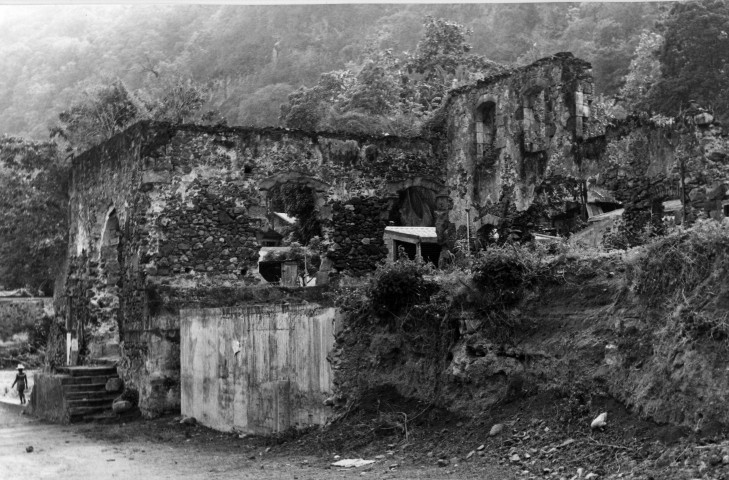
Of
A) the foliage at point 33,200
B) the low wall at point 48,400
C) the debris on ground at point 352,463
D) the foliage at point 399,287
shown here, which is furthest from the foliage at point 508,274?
the foliage at point 33,200

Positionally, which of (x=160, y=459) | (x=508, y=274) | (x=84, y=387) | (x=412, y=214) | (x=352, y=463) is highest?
(x=412, y=214)

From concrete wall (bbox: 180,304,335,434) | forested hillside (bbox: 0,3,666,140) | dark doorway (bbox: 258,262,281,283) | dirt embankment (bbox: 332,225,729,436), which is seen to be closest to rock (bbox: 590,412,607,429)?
dirt embankment (bbox: 332,225,729,436)

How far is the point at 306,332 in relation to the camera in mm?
11867

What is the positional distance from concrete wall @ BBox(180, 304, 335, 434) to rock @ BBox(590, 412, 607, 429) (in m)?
3.96

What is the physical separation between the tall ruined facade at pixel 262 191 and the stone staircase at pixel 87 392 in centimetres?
54

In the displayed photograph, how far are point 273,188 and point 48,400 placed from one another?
6.39 meters

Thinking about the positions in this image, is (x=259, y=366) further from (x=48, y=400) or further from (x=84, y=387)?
(x=48, y=400)

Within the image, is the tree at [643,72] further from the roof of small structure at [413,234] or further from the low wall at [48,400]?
the low wall at [48,400]

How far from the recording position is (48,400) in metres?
18.7

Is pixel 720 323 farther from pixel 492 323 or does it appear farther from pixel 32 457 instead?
pixel 32 457

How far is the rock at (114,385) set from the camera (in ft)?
60.8

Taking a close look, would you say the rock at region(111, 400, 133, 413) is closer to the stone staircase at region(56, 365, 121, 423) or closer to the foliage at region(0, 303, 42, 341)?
the stone staircase at region(56, 365, 121, 423)

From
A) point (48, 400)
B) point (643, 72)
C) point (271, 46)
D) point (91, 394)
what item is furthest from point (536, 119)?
point (271, 46)

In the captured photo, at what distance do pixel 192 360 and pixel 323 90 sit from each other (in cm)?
2762
